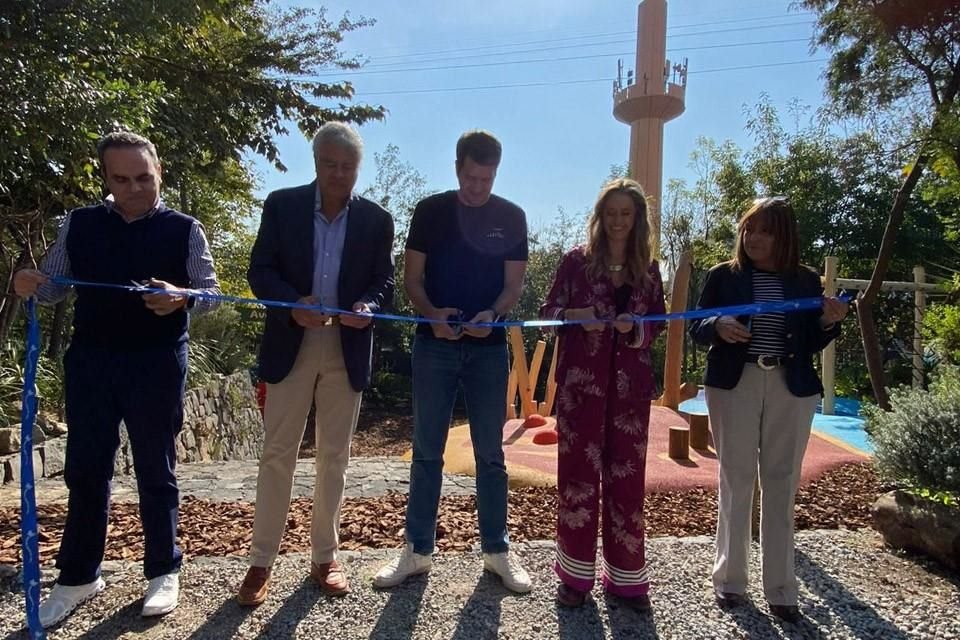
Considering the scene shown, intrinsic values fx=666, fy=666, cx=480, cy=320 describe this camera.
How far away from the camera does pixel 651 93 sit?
1697 cm

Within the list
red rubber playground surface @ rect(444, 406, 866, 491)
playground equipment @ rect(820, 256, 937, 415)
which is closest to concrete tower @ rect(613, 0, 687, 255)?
playground equipment @ rect(820, 256, 937, 415)

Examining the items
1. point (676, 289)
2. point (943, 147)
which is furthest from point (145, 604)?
point (676, 289)

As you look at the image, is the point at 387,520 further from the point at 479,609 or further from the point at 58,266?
the point at 58,266

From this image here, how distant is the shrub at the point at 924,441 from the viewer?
11.5ft

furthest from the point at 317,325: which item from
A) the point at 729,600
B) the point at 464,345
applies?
the point at 729,600

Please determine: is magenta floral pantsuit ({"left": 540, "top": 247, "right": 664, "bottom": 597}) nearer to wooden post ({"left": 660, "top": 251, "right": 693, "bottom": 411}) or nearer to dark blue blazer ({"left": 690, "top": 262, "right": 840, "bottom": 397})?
dark blue blazer ({"left": 690, "top": 262, "right": 840, "bottom": 397})

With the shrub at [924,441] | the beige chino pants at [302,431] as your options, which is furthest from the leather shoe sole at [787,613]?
the beige chino pants at [302,431]

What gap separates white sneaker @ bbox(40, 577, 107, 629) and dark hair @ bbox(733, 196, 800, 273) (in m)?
3.16

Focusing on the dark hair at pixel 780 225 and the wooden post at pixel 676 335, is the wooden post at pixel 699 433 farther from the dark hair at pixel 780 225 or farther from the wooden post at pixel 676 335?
the dark hair at pixel 780 225

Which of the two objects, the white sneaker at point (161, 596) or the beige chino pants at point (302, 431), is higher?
the beige chino pants at point (302, 431)

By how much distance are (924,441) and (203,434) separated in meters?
8.31

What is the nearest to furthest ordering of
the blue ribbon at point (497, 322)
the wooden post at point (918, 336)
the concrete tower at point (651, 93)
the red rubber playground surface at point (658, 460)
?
the blue ribbon at point (497, 322)
the red rubber playground surface at point (658, 460)
the wooden post at point (918, 336)
the concrete tower at point (651, 93)

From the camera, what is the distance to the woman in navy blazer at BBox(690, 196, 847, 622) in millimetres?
2797

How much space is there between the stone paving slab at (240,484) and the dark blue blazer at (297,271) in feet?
7.62
